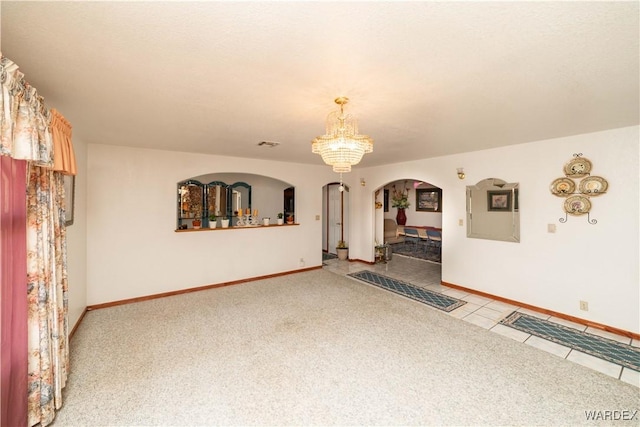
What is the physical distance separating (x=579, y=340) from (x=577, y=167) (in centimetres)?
211

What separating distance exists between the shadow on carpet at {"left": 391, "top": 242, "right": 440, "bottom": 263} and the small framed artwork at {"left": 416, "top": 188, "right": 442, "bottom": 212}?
1308mm

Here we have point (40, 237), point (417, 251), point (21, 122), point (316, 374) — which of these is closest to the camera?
point (21, 122)

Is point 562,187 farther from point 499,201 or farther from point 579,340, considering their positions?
point 579,340

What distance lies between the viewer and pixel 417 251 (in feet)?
26.7

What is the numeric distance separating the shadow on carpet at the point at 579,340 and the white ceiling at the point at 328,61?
95.7 inches

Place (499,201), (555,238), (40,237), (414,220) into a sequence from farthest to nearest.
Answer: (414,220)
(499,201)
(555,238)
(40,237)

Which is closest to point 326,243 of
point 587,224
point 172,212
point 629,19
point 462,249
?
point 462,249

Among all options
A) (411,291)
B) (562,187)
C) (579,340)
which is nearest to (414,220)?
(411,291)

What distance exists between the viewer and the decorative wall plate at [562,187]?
11.0ft

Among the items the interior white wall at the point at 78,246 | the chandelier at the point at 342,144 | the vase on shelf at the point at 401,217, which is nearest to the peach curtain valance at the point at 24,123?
the interior white wall at the point at 78,246

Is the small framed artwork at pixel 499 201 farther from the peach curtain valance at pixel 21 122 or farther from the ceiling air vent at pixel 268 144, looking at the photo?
the peach curtain valance at pixel 21 122

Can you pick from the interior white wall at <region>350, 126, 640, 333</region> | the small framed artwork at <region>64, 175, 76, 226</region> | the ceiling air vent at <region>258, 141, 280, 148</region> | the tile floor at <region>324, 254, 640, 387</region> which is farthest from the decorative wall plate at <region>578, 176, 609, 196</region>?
the small framed artwork at <region>64, 175, 76, 226</region>

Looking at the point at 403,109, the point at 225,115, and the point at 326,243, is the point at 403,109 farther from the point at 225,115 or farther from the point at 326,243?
the point at 326,243

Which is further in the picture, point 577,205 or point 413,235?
point 413,235
